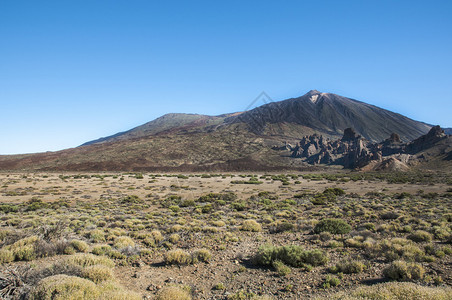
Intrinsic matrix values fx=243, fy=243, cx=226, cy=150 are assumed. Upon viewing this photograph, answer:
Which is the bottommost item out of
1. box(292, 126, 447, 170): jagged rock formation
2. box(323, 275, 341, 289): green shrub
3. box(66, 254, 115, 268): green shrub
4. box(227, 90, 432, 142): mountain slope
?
box(323, 275, 341, 289): green shrub

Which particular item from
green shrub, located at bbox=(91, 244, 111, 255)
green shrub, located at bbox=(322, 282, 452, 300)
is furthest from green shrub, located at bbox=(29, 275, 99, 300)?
green shrub, located at bbox=(322, 282, 452, 300)

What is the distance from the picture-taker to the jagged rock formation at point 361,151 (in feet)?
218


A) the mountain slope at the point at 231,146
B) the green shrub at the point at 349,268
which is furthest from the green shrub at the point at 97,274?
the mountain slope at the point at 231,146

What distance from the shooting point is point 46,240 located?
8461mm

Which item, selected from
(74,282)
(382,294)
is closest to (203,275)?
(74,282)

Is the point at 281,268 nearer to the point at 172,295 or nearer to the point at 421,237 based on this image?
the point at 172,295

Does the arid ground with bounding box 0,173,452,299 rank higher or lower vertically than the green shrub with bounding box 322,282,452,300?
lower

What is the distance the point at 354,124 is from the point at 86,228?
17123 centimetres

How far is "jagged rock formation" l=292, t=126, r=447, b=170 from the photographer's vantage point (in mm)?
66519

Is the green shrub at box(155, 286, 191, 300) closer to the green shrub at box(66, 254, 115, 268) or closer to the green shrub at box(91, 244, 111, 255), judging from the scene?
the green shrub at box(66, 254, 115, 268)

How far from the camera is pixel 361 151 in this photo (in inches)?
2923

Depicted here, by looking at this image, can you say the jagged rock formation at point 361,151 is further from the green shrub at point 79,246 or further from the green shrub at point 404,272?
the green shrub at point 79,246

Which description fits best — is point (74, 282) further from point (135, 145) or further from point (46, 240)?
point (135, 145)

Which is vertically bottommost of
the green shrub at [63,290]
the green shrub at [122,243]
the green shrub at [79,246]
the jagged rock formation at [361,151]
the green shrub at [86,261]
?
the green shrub at [122,243]
